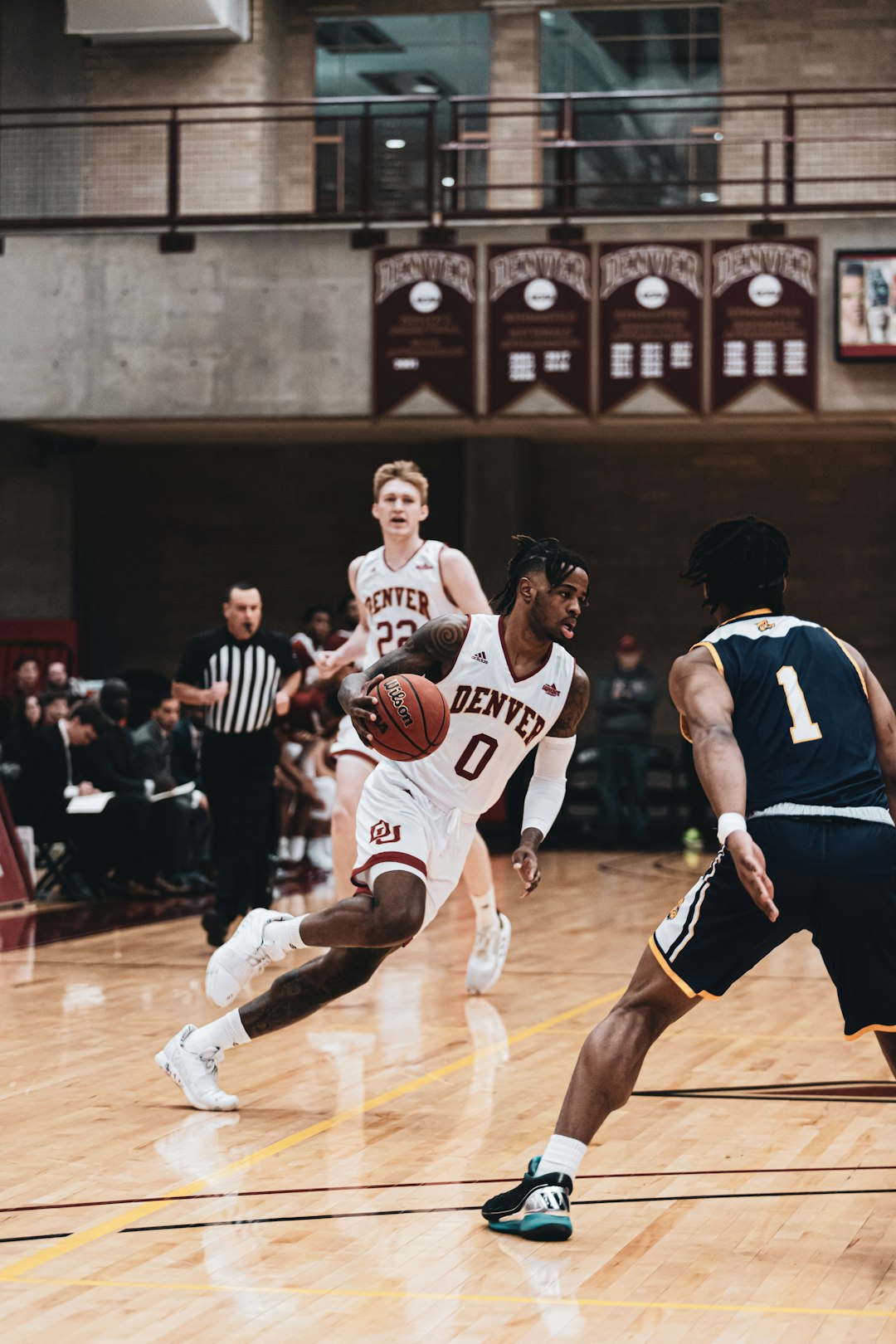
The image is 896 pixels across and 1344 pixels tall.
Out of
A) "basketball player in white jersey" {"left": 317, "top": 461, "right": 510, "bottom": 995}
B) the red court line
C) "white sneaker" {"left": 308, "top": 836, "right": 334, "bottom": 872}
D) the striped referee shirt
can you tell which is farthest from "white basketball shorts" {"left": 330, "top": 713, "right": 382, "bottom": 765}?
"white sneaker" {"left": 308, "top": 836, "right": 334, "bottom": 872}

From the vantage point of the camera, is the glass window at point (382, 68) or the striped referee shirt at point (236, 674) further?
the glass window at point (382, 68)

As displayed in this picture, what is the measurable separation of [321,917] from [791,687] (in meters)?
1.66

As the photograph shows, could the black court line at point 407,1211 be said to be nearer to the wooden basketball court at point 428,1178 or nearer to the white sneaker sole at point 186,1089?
the wooden basketball court at point 428,1178

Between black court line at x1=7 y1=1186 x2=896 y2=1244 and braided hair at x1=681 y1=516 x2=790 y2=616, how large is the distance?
1.53 meters

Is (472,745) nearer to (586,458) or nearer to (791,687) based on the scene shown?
(791,687)

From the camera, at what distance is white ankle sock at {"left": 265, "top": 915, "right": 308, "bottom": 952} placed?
502 cm

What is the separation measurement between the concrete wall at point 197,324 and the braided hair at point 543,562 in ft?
36.0

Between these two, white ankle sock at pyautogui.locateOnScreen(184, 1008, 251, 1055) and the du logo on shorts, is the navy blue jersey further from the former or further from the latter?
white ankle sock at pyautogui.locateOnScreen(184, 1008, 251, 1055)

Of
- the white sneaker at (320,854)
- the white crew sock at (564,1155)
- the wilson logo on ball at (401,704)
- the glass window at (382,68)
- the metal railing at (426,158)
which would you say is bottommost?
the white sneaker at (320,854)

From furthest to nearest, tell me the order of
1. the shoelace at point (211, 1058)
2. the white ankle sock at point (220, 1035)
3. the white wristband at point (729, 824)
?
the shoelace at point (211, 1058), the white ankle sock at point (220, 1035), the white wristband at point (729, 824)

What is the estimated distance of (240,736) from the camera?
8930mm

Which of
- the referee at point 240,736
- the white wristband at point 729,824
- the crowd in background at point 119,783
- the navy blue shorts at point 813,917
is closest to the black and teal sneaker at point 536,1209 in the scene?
the navy blue shorts at point 813,917

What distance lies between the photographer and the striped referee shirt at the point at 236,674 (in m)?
8.73

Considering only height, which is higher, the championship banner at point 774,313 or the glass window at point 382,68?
the glass window at point 382,68
